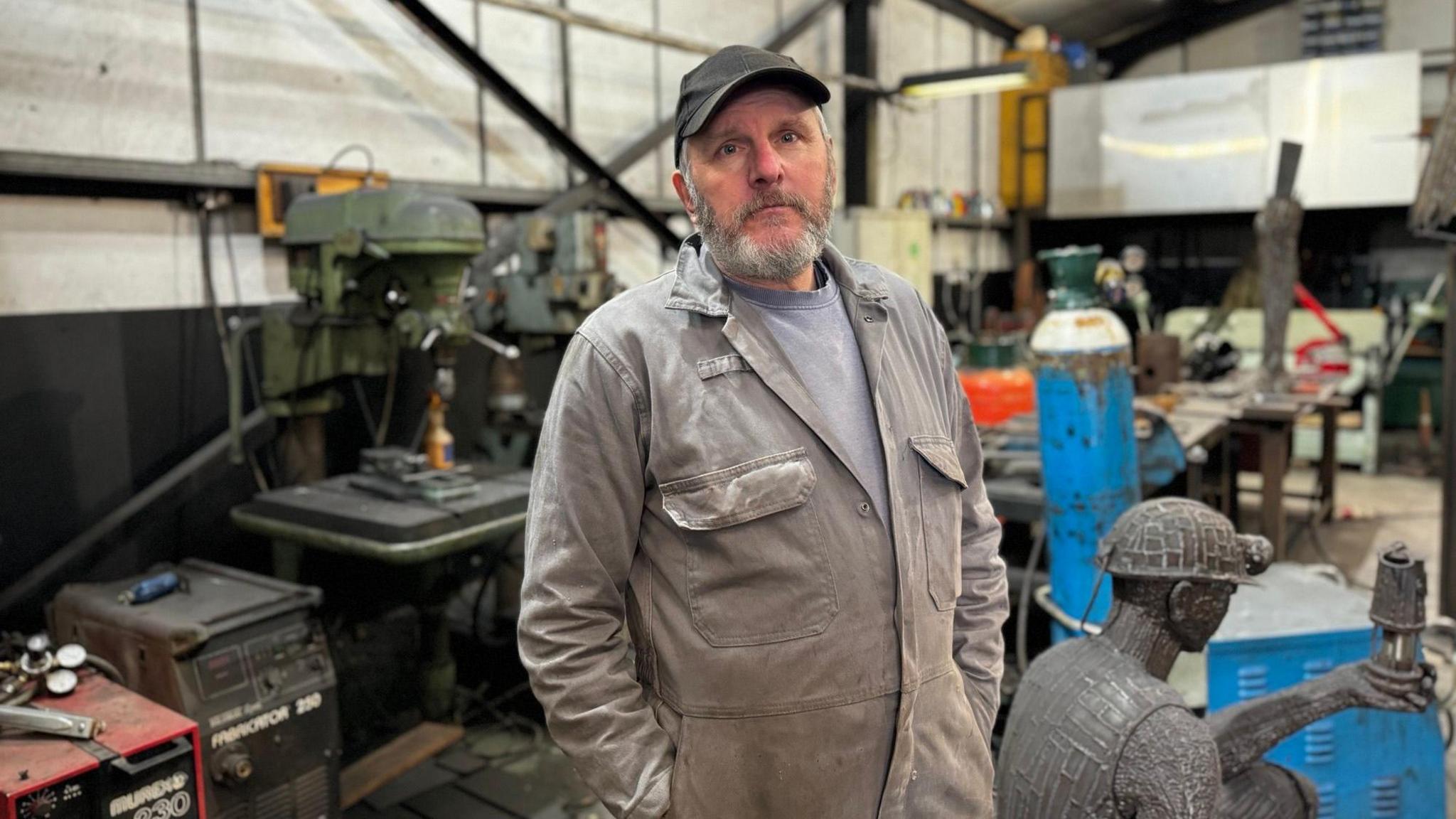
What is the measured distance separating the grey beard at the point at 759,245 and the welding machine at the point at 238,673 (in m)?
1.44

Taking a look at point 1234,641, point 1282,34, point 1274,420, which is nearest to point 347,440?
point 1234,641

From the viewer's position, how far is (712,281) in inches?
50.0

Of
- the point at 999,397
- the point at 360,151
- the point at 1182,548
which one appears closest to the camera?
the point at 1182,548

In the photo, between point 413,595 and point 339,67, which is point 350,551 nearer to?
point 413,595

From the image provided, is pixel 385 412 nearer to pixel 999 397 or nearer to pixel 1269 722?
pixel 999 397

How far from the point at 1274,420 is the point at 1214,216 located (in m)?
4.72

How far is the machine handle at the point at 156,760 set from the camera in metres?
1.72

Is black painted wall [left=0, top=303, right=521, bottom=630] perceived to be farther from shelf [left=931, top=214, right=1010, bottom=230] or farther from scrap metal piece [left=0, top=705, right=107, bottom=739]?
shelf [left=931, top=214, right=1010, bottom=230]

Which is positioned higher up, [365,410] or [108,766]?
[365,410]

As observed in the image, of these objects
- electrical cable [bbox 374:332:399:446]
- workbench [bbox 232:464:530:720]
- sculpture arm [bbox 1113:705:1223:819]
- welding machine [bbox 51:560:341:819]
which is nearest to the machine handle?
welding machine [bbox 51:560:341:819]

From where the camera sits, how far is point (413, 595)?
10.2 ft

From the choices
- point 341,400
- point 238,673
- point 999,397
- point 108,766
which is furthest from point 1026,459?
point 108,766

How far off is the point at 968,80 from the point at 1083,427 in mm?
3559

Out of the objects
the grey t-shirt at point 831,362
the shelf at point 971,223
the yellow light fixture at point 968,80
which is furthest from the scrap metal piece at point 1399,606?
the shelf at point 971,223
